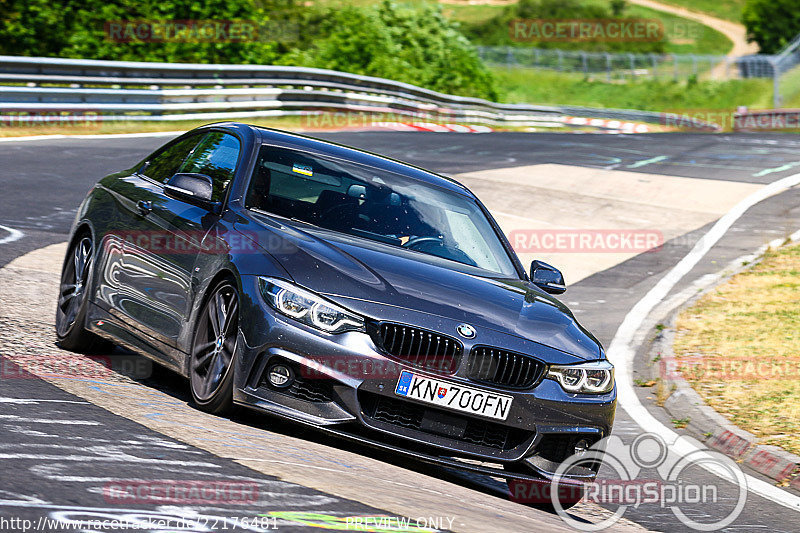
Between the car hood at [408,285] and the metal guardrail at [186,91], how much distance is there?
16.0 metres

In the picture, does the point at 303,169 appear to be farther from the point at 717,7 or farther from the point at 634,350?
the point at 717,7

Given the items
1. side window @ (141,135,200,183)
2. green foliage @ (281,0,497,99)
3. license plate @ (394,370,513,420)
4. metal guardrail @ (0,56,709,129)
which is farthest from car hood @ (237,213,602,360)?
green foliage @ (281,0,497,99)

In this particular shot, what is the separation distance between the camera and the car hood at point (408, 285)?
5789mm

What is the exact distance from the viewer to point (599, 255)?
50.5ft

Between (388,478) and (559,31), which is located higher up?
(559,31)

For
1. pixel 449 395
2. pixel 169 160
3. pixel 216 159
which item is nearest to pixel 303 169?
pixel 216 159

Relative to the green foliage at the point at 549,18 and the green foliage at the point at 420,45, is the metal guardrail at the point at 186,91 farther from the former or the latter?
the green foliage at the point at 549,18

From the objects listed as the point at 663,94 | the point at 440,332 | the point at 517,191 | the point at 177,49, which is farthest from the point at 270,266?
the point at 663,94

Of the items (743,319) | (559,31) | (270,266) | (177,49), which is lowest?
(743,319)

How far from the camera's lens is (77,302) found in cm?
752

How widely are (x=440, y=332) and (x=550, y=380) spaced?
2.17 ft

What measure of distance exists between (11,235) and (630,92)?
62769mm

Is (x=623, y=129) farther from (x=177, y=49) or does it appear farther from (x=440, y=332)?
(x=440, y=332)

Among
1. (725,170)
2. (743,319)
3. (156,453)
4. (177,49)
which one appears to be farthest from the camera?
(177,49)
